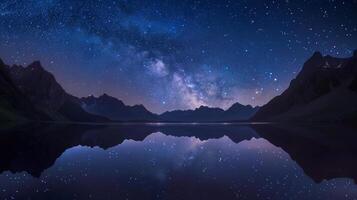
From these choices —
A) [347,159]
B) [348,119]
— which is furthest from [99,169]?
[348,119]

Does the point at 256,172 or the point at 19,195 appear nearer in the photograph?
the point at 19,195

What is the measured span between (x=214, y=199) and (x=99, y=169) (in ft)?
38.9

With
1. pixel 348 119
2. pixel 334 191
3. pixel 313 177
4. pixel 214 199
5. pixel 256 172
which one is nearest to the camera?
pixel 214 199

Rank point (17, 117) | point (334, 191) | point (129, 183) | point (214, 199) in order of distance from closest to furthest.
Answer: point (214, 199) → point (334, 191) → point (129, 183) → point (17, 117)

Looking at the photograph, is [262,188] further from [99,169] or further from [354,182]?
[99,169]

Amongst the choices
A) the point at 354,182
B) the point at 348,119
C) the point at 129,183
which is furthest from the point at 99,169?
the point at 348,119

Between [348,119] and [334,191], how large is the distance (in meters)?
189

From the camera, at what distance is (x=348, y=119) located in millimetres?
180625

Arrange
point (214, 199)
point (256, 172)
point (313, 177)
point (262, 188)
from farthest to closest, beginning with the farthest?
point (256, 172), point (313, 177), point (262, 188), point (214, 199)

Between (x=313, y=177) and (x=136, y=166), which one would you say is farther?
(x=136, y=166)

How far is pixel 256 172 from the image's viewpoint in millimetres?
22031

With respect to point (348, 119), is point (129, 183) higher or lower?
lower

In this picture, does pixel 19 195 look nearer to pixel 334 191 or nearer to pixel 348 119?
pixel 334 191

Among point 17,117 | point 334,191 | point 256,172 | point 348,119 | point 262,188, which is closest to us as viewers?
point 334,191
